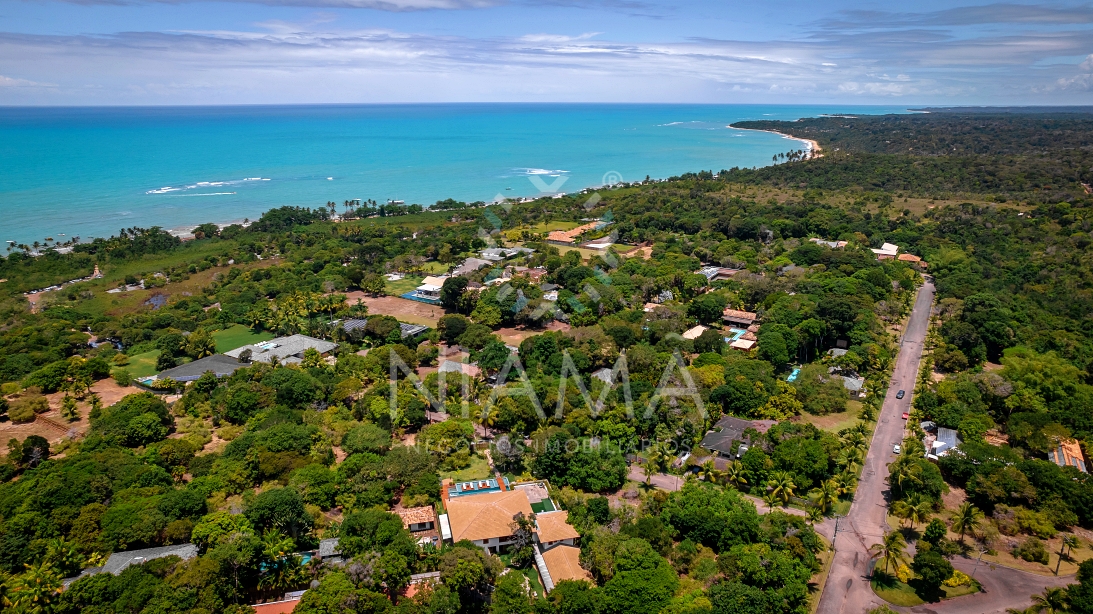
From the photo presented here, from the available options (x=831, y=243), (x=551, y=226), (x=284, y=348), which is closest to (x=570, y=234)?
(x=551, y=226)

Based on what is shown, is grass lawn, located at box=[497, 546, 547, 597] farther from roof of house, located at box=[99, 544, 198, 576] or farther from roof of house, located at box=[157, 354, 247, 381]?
roof of house, located at box=[157, 354, 247, 381]

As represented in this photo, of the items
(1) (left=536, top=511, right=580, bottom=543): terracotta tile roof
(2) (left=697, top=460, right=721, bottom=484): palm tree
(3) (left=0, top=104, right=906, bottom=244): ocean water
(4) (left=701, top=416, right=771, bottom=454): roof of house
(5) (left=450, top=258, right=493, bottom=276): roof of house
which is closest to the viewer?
(1) (left=536, top=511, right=580, bottom=543): terracotta tile roof

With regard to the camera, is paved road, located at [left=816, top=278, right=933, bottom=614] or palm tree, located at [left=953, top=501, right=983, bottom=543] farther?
palm tree, located at [left=953, top=501, right=983, bottom=543]

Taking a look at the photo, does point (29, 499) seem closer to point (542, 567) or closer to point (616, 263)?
point (542, 567)

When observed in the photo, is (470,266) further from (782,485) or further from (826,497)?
(826,497)

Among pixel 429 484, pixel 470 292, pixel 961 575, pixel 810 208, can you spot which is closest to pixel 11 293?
pixel 470 292

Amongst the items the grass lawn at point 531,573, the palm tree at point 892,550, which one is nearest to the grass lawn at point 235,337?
the grass lawn at point 531,573

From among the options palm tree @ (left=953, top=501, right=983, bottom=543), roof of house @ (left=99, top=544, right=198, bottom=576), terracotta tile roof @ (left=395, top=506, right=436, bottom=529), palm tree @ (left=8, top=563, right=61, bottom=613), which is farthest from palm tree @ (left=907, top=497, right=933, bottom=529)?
palm tree @ (left=8, top=563, right=61, bottom=613)
